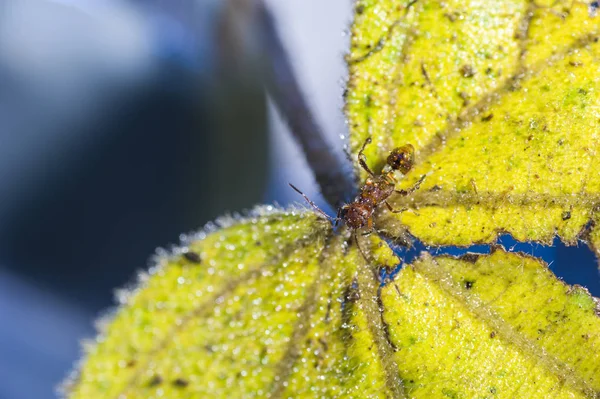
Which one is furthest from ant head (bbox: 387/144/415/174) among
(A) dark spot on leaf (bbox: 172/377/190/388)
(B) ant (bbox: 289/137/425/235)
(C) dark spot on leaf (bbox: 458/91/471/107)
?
(A) dark spot on leaf (bbox: 172/377/190/388)

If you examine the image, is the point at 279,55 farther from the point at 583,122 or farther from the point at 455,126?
the point at 583,122

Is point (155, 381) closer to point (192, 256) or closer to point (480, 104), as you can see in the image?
point (192, 256)

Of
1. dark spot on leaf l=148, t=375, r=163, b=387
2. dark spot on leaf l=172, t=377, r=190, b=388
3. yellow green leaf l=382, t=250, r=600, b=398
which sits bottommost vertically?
yellow green leaf l=382, t=250, r=600, b=398

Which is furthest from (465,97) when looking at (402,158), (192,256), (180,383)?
(180,383)

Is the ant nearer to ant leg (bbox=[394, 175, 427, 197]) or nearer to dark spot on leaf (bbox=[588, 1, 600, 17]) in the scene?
ant leg (bbox=[394, 175, 427, 197])

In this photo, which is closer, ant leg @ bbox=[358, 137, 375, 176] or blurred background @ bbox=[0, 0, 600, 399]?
ant leg @ bbox=[358, 137, 375, 176]

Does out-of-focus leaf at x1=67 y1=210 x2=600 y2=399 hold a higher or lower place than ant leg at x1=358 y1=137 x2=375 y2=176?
lower

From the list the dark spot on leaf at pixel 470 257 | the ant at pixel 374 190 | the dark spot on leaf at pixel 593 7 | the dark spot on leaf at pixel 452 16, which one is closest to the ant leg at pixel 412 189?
the ant at pixel 374 190
